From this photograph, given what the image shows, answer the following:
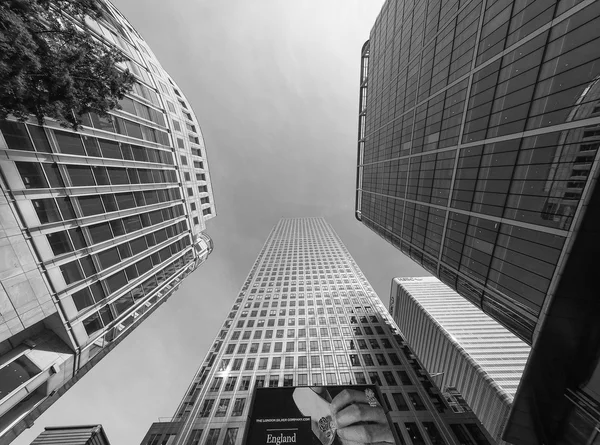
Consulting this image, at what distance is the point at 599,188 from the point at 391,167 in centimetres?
3941

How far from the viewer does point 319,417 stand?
68.1 feet

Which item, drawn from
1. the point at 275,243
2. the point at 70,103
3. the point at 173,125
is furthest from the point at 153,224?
the point at 275,243

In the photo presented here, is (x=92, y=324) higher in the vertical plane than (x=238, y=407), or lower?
higher

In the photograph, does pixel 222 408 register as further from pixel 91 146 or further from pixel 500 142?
pixel 500 142

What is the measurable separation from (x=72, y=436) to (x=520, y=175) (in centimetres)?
7668

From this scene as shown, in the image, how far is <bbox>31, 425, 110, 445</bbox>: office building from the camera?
3760cm

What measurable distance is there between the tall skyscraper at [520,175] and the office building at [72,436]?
62.1 m

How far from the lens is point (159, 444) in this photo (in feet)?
88.5

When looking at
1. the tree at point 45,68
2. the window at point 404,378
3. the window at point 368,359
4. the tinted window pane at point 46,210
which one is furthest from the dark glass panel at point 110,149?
the window at point 404,378

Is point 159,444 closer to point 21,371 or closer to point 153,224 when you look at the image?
point 21,371

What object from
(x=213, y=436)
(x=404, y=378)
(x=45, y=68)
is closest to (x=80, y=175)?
(x=45, y=68)

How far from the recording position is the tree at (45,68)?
9.09 metres

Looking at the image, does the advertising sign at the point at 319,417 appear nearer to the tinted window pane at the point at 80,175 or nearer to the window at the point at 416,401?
the window at the point at 416,401

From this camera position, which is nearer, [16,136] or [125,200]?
[16,136]
